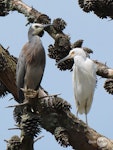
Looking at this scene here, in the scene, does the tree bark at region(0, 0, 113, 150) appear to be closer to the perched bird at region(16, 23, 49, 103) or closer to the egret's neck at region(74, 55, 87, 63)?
the perched bird at region(16, 23, 49, 103)

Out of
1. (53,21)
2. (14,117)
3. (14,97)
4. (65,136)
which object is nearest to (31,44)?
(53,21)

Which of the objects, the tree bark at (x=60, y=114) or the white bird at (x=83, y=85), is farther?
the white bird at (x=83, y=85)

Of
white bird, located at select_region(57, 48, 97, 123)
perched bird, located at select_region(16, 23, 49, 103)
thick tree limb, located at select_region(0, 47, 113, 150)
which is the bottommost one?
thick tree limb, located at select_region(0, 47, 113, 150)

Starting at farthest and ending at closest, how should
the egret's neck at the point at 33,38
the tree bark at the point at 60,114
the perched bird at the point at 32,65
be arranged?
the egret's neck at the point at 33,38
the perched bird at the point at 32,65
the tree bark at the point at 60,114

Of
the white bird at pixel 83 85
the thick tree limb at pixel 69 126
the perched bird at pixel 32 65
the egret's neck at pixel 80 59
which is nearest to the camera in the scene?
the thick tree limb at pixel 69 126

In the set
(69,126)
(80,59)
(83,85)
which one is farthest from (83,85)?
(69,126)

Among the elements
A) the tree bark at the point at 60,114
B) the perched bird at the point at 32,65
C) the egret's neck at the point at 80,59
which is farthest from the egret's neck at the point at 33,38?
the tree bark at the point at 60,114

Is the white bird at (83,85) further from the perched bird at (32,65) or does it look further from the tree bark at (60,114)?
the tree bark at (60,114)

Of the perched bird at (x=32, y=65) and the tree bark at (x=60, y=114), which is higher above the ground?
the perched bird at (x=32, y=65)

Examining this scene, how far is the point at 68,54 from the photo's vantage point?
500cm

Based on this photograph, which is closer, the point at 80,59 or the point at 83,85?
the point at 80,59

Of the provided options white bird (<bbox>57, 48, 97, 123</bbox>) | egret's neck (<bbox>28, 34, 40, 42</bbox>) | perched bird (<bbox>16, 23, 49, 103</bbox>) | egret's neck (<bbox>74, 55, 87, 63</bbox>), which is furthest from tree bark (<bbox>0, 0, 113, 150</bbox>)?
white bird (<bbox>57, 48, 97, 123</bbox>)

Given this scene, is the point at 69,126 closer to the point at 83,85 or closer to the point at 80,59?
the point at 80,59

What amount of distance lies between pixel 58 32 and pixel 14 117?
3.93 feet
